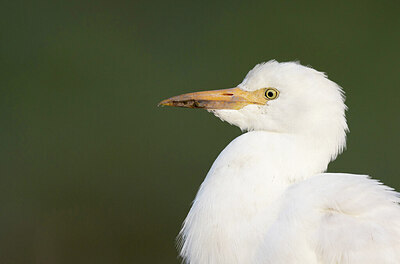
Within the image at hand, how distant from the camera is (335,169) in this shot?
13.3 ft

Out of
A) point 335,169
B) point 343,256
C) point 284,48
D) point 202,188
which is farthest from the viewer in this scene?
point 284,48

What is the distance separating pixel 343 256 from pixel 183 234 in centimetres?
48

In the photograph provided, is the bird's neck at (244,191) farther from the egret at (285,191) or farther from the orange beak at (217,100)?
the orange beak at (217,100)

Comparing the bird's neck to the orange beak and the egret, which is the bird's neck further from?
the orange beak

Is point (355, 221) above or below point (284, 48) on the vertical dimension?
below

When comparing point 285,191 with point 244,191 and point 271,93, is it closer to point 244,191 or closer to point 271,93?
point 244,191

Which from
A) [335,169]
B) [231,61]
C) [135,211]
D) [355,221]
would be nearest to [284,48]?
[231,61]

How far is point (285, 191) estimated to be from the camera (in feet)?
6.02

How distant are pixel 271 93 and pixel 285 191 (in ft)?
1.03

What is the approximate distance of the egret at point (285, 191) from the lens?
172 centimetres

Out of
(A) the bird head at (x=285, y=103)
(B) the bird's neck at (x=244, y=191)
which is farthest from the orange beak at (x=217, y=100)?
(B) the bird's neck at (x=244, y=191)

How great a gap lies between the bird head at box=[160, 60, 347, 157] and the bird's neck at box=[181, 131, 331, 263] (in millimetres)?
43

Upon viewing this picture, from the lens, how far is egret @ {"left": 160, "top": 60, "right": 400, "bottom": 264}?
1724 millimetres

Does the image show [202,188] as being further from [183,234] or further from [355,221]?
[355,221]
